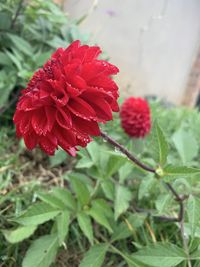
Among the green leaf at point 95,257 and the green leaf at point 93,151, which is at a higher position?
the green leaf at point 93,151

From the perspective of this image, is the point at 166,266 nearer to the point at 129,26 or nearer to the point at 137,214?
the point at 137,214

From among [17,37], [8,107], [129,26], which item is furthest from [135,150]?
[129,26]

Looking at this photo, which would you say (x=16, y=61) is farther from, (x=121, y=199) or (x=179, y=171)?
(x=179, y=171)

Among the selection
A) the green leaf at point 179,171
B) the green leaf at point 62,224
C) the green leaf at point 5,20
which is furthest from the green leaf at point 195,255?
the green leaf at point 5,20

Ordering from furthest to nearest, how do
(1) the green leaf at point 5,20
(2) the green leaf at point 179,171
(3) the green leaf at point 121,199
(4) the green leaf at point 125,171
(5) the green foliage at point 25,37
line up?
1. (1) the green leaf at point 5,20
2. (5) the green foliage at point 25,37
3. (4) the green leaf at point 125,171
4. (3) the green leaf at point 121,199
5. (2) the green leaf at point 179,171

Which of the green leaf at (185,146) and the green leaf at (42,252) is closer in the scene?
the green leaf at (42,252)

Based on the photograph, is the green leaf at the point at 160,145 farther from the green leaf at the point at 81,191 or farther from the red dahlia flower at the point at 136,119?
the red dahlia flower at the point at 136,119
